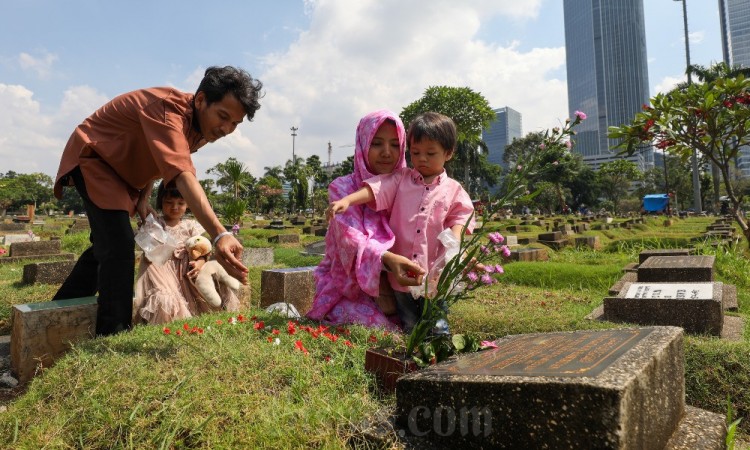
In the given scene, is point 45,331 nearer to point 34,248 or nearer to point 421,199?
point 421,199

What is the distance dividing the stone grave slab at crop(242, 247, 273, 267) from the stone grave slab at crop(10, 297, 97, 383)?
18.3ft

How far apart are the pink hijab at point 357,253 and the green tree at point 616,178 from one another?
50417mm

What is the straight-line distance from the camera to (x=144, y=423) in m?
1.46

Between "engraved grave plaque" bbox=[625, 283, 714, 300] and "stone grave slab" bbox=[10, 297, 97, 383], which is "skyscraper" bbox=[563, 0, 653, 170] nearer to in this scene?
"engraved grave plaque" bbox=[625, 283, 714, 300]

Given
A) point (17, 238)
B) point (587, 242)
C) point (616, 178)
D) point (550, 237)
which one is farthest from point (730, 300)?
point (616, 178)

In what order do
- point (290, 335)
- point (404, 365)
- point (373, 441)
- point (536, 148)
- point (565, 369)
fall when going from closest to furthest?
point (565, 369) → point (373, 441) → point (404, 365) → point (536, 148) → point (290, 335)

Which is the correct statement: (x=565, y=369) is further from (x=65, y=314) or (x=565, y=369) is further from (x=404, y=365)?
(x=65, y=314)

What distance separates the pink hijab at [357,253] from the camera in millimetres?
2680

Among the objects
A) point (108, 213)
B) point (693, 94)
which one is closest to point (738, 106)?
point (693, 94)

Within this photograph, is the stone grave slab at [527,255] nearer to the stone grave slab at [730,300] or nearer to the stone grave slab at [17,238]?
the stone grave slab at [730,300]

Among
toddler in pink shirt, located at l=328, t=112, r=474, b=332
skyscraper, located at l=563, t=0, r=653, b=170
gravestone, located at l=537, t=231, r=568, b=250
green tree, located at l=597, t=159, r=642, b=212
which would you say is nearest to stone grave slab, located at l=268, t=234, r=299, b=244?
gravestone, located at l=537, t=231, r=568, b=250

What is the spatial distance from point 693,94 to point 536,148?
7.40 metres

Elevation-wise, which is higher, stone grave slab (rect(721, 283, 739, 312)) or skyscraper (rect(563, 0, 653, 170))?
skyscraper (rect(563, 0, 653, 170))

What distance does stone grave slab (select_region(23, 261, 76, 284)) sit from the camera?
19.6 ft
